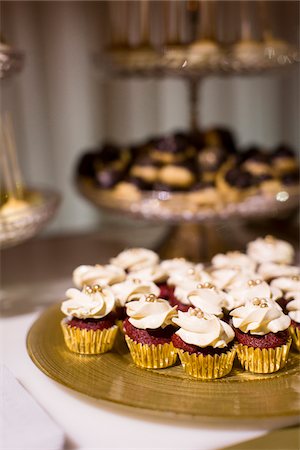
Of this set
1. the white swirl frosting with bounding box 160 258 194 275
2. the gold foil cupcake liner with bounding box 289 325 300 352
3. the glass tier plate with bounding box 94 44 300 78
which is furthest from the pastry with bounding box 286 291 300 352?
the glass tier plate with bounding box 94 44 300 78

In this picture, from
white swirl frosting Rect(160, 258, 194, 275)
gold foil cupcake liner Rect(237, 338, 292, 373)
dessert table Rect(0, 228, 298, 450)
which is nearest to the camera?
dessert table Rect(0, 228, 298, 450)

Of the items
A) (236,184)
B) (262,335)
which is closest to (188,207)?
(236,184)

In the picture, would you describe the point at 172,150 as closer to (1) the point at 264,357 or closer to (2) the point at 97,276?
(2) the point at 97,276

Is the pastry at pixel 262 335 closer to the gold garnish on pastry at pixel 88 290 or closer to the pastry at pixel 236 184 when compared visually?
the gold garnish on pastry at pixel 88 290

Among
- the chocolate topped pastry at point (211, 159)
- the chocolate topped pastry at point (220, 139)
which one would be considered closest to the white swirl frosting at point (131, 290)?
the chocolate topped pastry at point (211, 159)

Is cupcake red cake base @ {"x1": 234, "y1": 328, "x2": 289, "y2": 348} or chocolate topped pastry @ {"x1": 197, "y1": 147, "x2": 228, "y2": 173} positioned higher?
chocolate topped pastry @ {"x1": 197, "y1": 147, "x2": 228, "y2": 173}

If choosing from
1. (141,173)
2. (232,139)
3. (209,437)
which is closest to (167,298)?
(209,437)

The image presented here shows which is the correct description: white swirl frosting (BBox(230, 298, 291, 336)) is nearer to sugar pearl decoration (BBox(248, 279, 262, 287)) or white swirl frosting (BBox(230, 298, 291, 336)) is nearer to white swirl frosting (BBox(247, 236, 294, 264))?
sugar pearl decoration (BBox(248, 279, 262, 287))
